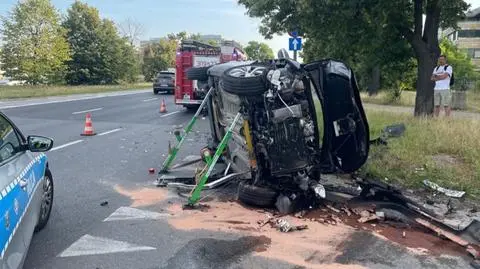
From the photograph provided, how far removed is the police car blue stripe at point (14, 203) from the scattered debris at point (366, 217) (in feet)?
10.7

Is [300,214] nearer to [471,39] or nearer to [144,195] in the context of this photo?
[144,195]

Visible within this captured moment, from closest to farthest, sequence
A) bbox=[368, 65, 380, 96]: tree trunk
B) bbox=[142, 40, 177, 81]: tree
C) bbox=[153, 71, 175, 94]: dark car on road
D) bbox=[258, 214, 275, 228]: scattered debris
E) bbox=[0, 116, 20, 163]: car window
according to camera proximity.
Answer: bbox=[0, 116, 20, 163]: car window < bbox=[258, 214, 275, 228]: scattered debris < bbox=[368, 65, 380, 96]: tree trunk < bbox=[153, 71, 175, 94]: dark car on road < bbox=[142, 40, 177, 81]: tree

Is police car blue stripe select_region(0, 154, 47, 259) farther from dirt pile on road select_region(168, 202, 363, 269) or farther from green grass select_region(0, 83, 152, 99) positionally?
green grass select_region(0, 83, 152, 99)

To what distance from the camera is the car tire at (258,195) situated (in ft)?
17.2

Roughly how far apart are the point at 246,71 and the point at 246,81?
42cm

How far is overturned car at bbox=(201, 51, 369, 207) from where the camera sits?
16.9 feet

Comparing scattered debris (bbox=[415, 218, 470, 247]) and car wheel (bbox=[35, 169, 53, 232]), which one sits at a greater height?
car wheel (bbox=[35, 169, 53, 232])

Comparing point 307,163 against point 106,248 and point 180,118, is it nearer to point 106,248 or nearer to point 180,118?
point 106,248

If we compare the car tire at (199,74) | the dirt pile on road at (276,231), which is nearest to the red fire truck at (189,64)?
the car tire at (199,74)

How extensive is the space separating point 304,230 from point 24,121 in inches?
468

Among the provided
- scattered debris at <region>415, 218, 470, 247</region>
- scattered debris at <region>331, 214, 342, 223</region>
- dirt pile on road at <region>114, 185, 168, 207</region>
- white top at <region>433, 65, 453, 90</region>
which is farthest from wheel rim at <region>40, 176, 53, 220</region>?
white top at <region>433, 65, 453, 90</region>

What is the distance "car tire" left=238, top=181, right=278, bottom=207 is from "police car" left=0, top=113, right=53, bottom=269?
215 centimetres

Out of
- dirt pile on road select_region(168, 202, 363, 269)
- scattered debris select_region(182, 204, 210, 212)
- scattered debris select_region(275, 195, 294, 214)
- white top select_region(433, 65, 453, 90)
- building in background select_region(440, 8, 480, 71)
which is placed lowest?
dirt pile on road select_region(168, 202, 363, 269)

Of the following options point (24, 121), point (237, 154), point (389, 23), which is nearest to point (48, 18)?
point (24, 121)
